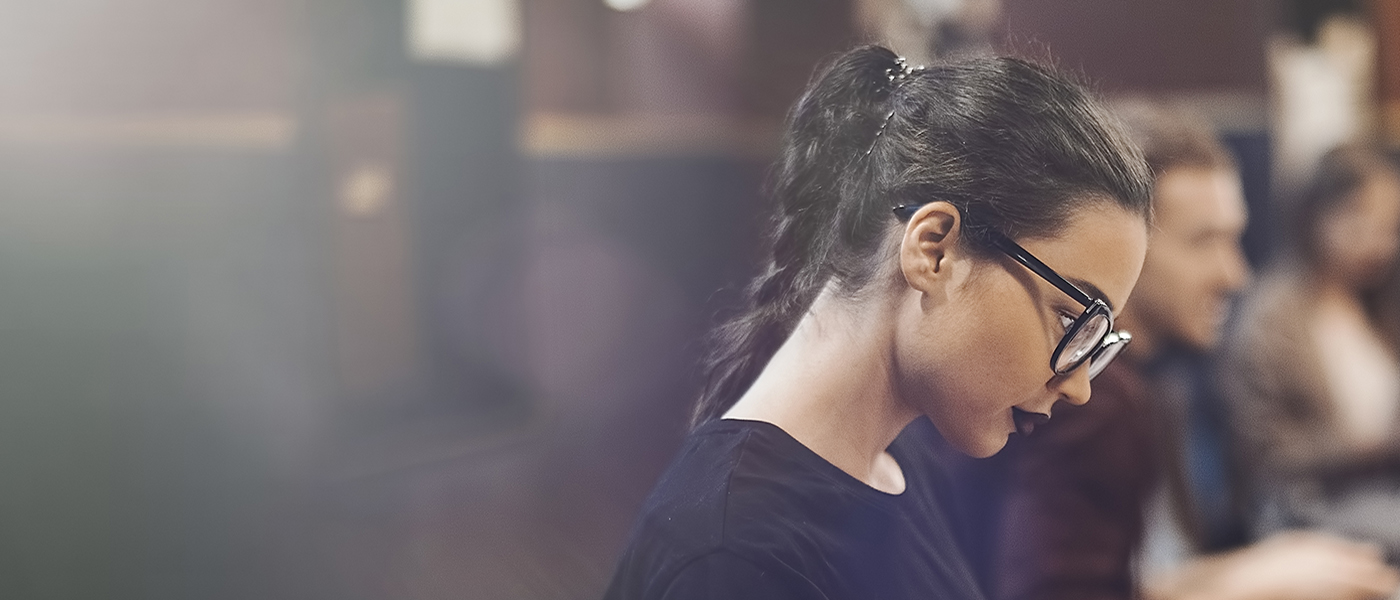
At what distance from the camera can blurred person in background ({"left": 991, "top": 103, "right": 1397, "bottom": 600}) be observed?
81 centimetres

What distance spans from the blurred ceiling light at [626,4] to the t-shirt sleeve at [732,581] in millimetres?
1299

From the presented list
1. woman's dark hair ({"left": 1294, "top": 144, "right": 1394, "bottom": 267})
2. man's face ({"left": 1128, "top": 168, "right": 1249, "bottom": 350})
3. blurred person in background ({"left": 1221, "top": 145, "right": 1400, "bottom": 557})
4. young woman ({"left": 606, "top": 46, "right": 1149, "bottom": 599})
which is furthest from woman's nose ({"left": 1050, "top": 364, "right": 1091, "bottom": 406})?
woman's dark hair ({"left": 1294, "top": 144, "right": 1394, "bottom": 267})

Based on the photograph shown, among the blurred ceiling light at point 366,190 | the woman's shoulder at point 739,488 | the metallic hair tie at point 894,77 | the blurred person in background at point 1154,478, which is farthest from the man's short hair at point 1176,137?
the blurred ceiling light at point 366,190

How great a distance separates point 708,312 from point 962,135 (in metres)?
0.32

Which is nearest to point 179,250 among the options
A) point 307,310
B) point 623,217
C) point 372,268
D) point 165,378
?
point 165,378

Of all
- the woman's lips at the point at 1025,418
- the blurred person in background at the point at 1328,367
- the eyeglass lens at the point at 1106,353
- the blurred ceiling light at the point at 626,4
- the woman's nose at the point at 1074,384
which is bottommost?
the blurred person in background at the point at 1328,367

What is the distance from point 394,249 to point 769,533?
74.3 inches

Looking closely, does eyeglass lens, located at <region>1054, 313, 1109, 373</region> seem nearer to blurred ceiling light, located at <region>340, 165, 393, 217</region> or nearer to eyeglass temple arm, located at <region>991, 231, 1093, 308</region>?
eyeglass temple arm, located at <region>991, 231, 1093, 308</region>

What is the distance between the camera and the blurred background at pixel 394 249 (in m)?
1.13

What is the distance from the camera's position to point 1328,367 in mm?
1798

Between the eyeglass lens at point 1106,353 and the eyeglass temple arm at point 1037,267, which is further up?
the eyeglass temple arm at point 1037,267

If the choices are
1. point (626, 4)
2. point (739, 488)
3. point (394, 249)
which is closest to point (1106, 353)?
point (739, 488)

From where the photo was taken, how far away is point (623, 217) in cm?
253

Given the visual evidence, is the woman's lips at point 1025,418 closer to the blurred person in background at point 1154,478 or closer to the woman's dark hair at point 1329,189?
the blurred person in background at point 1154,478
